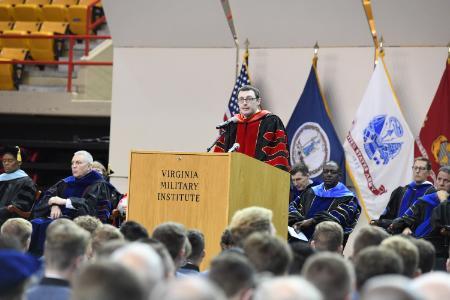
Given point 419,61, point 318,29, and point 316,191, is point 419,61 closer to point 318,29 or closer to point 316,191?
point 318,29

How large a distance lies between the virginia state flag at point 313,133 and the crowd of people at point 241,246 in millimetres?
1304

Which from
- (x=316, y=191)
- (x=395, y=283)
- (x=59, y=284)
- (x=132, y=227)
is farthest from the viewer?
(x=316, y=191)

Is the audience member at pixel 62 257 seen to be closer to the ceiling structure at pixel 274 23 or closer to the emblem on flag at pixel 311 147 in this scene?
the emblem on flag at pixel 311 147

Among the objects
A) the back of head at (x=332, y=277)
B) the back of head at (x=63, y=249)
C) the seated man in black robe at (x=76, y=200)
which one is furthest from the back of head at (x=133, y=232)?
the seated man in black robe at (x=76, y=200)

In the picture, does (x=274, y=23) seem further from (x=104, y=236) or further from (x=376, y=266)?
(x=376, y=266)

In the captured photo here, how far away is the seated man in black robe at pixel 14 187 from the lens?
10492 mm

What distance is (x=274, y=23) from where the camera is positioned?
12.7 meters

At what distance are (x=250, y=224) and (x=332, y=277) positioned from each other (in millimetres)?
1866

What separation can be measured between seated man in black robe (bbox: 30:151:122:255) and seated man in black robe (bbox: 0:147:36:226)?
1.81ft

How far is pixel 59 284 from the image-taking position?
14.4 ft

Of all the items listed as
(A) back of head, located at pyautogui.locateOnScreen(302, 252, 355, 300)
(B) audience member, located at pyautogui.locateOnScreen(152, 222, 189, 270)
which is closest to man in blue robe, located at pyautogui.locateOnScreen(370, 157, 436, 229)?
(B) audience member, located at pyautogui.locateOnScreen(152, 222, 189, 270)

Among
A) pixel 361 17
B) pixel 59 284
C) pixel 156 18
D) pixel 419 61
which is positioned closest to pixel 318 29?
pixel 361 17

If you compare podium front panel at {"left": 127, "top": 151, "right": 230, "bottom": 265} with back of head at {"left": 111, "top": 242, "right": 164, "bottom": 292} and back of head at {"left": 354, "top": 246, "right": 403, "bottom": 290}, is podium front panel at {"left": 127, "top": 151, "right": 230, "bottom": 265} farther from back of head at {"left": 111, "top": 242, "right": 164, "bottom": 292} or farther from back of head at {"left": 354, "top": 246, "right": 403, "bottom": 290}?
back of head at {"left": 111, "top": 242, "right": 164, "bottom": 292}

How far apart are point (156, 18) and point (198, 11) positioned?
63 cm
